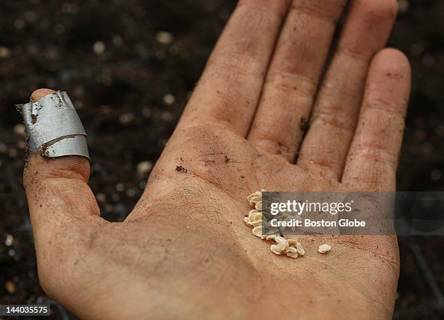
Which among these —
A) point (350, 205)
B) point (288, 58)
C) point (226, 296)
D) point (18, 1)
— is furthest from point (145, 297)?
point (18, 1)

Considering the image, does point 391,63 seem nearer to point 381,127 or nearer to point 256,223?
point 381,127

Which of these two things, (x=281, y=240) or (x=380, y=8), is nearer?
(x=281, y=240)

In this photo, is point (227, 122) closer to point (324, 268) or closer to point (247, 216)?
point (247, 216)

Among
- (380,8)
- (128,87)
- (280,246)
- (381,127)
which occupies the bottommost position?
(128,87)

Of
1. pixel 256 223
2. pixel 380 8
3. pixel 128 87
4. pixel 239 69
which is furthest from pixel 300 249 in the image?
pixel 128 87

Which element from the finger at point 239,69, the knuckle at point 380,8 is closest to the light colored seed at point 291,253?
the finger at point 239,69

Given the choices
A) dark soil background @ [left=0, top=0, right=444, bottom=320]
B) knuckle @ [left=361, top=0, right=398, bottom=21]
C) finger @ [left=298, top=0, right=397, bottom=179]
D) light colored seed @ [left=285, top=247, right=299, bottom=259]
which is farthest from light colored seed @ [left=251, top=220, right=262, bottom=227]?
knuckle @ [left=361, top=0, right=398, bottom=21]

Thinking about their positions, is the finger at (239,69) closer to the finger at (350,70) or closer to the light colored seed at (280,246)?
the finger at (350,70)

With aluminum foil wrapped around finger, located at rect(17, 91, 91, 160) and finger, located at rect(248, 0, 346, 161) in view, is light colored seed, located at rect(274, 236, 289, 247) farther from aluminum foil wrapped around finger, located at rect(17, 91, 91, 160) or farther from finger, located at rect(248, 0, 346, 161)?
aluminum foil wrapped around finger, located at rect(17, 91, 91, 160)
